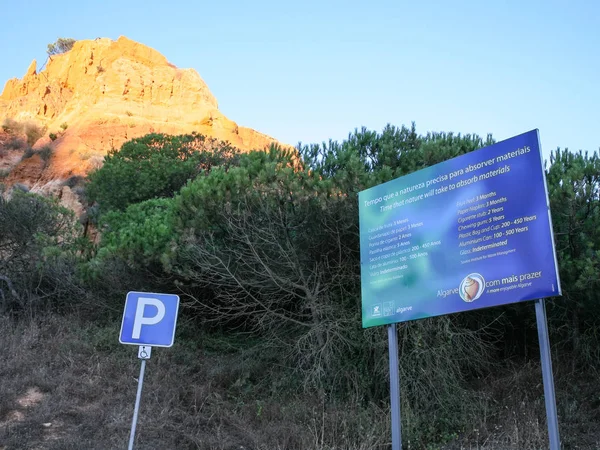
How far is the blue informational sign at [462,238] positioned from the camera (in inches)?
262

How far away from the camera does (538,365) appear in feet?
40.1

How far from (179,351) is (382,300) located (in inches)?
279

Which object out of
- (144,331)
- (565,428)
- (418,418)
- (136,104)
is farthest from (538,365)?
(136,104)

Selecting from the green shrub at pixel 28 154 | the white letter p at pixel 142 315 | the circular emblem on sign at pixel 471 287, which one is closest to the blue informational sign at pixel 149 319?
the white letter p at pixel 142 315

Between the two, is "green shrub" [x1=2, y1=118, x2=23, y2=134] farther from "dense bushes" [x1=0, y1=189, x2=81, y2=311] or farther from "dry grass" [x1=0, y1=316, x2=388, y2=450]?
"dry grass" [x1=0, y1=316, x2=388, y2=450]

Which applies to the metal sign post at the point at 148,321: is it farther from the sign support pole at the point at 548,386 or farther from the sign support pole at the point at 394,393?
the sign support pole at the point at 548,386

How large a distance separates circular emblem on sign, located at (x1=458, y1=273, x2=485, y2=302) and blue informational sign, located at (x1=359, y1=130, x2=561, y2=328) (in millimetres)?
11

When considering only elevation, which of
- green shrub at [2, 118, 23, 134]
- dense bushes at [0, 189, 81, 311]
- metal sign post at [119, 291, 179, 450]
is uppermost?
green shrub at [2, 118, 23, 134]

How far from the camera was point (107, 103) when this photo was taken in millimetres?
47594

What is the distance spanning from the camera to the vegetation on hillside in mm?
10492

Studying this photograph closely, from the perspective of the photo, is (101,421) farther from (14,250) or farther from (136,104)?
(136,104)

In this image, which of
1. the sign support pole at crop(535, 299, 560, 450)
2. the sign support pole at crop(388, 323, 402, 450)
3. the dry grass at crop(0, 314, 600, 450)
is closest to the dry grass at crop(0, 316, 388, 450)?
the dry grass at crop(0, 314, 600, 450)

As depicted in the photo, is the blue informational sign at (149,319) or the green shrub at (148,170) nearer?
the blue informational sign at (149,319)

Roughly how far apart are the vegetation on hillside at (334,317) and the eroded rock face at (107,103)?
2745 centimetres
